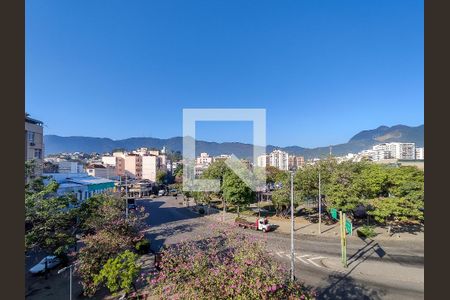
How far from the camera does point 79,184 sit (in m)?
27.2

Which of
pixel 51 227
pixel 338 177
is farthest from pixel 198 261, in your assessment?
pixel 338 177

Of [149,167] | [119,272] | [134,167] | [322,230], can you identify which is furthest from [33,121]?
[134,167]

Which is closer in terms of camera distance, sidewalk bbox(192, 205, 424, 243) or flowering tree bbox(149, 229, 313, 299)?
flowering tree bbox(149, 229, 313, 299)

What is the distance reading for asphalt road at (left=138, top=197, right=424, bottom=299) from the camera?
929 cm

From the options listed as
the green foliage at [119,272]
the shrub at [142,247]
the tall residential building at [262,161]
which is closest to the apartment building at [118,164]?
the tall residential building at [262,161]

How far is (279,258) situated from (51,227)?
35.1 ft

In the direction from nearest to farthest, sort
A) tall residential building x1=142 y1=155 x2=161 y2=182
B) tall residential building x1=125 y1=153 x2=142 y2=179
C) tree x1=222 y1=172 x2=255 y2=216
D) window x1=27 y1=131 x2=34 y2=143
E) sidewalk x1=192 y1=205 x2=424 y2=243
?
sidewalk x1=192 y1=205 x2=424 y2=243 → tree x1=222 y1=172 x2=255 y2=216 → window x1=27 y1=131 x2=34 y2=143 → tall residential building x1=142 y1=155 x2=161 y2=182 → tall residential building x1=125 y1=153 x2=142 y2=179

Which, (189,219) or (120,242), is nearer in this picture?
(120,242)

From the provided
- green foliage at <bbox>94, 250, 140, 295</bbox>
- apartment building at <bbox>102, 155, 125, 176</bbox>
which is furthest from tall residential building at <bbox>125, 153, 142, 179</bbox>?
green foliage at <bbox>94, 250, 140, 295</bbox>

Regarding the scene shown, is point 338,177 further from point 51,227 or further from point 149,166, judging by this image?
point 149,166

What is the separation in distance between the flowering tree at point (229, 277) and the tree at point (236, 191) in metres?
15.0

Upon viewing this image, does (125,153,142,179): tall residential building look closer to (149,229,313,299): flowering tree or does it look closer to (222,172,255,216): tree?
(222,172,255,216): tree

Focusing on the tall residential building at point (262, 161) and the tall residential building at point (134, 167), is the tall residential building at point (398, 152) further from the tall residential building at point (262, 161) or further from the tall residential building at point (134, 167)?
the tall residential building at point (134, 167)

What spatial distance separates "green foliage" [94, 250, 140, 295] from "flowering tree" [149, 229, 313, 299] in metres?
2.72
